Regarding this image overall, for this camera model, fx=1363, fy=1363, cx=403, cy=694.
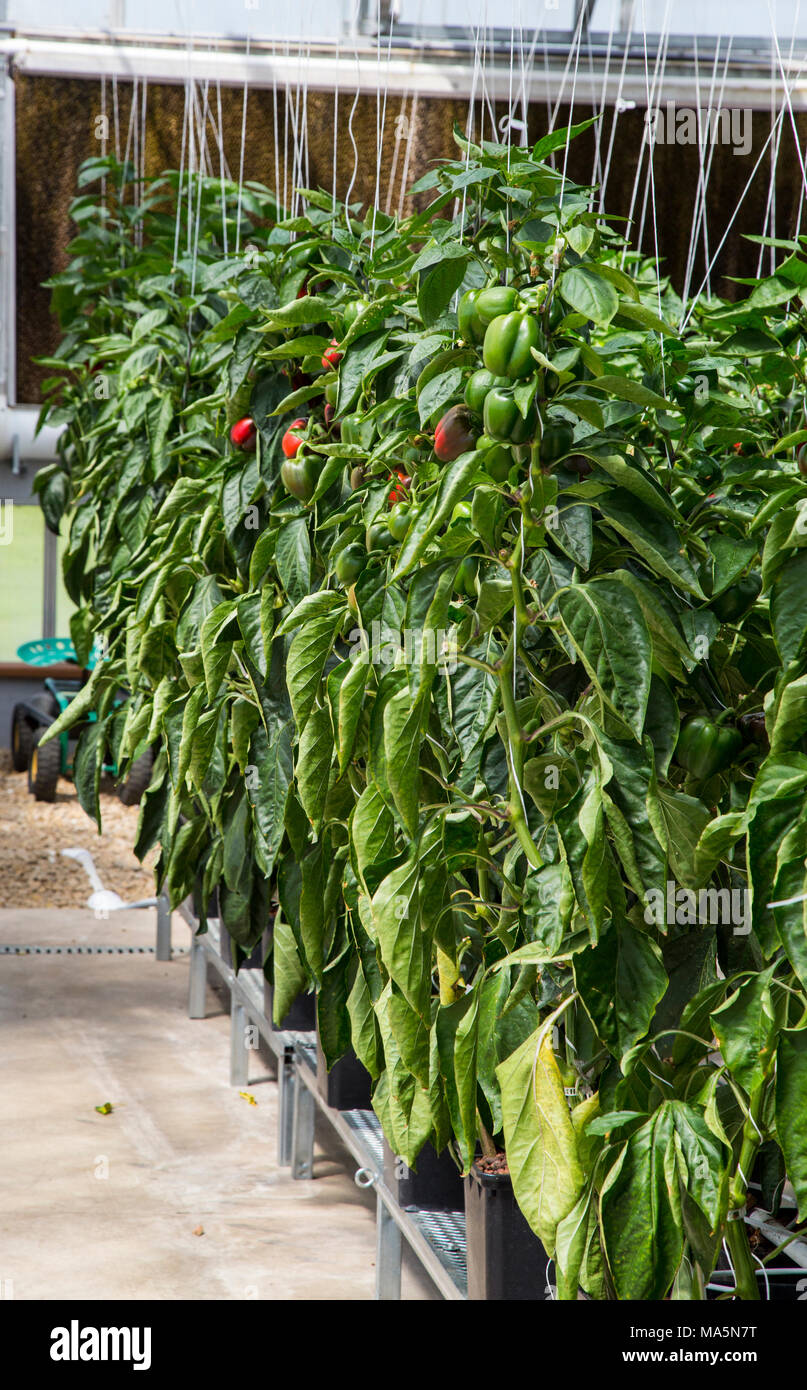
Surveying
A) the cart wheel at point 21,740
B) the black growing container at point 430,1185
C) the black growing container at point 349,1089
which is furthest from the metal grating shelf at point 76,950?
the black growing container at point 430,1185

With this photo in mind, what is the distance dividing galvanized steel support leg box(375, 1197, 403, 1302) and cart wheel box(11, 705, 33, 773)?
488cm

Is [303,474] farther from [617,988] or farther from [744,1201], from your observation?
[744,1201]

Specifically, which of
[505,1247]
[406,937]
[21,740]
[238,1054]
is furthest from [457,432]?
[21,740]

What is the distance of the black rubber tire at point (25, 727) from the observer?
674 cm

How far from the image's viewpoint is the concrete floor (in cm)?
248

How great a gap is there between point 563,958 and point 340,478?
882 millimetres

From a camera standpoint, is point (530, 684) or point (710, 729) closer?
point (710, 729)

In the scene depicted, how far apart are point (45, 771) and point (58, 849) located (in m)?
0.68

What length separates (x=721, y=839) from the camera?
1.09 m

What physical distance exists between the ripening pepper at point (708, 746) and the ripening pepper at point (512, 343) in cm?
38

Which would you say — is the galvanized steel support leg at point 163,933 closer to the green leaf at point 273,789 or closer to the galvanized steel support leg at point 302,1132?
the galvanized steel support leg at point 302,1132

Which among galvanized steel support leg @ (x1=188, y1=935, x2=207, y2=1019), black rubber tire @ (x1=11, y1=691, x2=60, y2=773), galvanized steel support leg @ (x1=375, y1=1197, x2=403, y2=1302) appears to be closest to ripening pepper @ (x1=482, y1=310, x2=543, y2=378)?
galvanized steel support leg @ (x1=375, y1=1197, x2=403, y2=1302)
